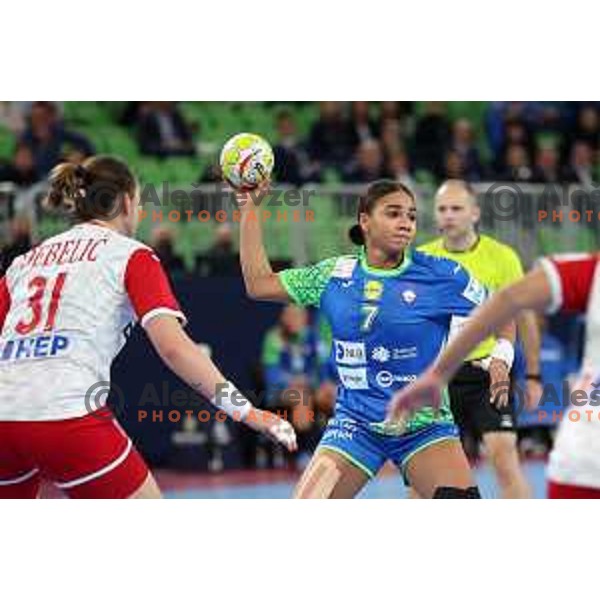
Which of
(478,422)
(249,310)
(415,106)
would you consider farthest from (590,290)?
(415,106)

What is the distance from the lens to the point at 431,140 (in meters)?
19.5

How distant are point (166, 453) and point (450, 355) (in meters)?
10.0

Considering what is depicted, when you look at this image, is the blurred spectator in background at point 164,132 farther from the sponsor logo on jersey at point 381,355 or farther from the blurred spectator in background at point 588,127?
the sponsor logo on jersey at point 381,355

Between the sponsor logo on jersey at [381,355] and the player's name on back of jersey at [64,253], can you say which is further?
the sponsor logo on jersey at [381,355]

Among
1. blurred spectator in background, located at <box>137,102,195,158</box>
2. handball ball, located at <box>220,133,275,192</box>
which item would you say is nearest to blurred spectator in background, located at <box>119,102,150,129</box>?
blurred spectator in background, located at <box>137,102,195,158</box>

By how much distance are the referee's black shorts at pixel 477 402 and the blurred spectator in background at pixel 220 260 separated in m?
4.98

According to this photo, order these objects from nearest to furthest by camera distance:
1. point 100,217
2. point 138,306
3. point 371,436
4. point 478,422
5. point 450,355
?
point 450,355
point 138,306
point 100,217
point 371,436
point 478,422

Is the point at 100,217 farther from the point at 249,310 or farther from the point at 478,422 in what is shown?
the point at 249,310

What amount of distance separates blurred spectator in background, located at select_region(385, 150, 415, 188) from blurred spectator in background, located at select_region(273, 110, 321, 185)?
0.89 metres

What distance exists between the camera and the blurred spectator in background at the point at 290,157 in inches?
673

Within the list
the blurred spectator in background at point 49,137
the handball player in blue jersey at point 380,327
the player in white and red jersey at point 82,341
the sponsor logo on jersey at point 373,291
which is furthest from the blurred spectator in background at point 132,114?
the player in white and red jersey at point 82,341

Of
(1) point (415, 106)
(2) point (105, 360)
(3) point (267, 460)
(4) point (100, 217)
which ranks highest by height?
Answer: (1) point (415, 106)

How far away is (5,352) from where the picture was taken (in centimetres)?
828

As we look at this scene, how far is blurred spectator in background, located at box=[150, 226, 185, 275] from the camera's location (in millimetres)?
15719
